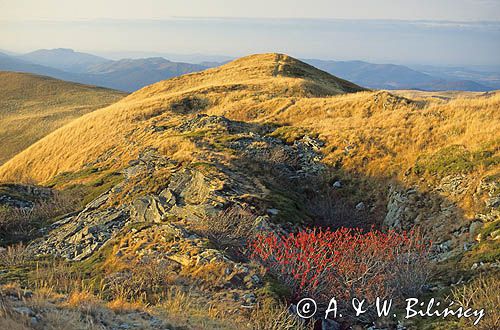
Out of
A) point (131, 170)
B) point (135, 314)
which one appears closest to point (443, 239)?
point (135, 314)

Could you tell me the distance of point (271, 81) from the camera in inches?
1769

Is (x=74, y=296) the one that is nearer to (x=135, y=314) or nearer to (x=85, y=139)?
(x=135, y=314)

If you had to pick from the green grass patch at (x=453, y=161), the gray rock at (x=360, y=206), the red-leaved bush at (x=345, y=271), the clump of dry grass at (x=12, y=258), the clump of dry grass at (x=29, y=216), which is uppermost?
the green grass patch at (x=453, y=161)

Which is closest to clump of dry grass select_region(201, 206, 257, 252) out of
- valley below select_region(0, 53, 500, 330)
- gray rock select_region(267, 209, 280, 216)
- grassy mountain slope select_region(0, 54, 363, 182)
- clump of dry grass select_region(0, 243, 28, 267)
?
valley below select_region(0, 53, 500, 330)

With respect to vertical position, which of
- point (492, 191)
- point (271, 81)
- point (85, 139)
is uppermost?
point (271, 81)

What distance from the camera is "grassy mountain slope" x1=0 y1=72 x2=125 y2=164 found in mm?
57678

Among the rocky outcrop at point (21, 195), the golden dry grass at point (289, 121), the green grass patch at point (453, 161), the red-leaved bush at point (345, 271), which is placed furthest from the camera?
the rocky outcrop at point (21, 195)

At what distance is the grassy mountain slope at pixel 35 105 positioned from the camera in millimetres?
57678

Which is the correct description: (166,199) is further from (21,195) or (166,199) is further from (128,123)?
(128,123)

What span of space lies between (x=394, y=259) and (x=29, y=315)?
7552 millimetres

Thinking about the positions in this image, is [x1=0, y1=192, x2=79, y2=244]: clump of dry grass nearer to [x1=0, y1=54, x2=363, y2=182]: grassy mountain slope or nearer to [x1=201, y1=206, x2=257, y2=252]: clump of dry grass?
[x1=0, y1=54, x2=363, y2=182]: grassy mountain slope

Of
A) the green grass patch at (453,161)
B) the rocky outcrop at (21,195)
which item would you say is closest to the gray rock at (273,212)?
the green grass patch at (453,161)

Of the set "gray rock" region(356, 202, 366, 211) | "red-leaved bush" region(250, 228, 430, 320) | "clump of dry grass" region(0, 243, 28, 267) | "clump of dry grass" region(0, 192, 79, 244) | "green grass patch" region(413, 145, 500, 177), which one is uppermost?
"green grass patch" region(413, 145, 500, 177)

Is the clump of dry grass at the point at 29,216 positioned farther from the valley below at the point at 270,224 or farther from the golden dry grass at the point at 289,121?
the golden dry grass at the point at 289,121
